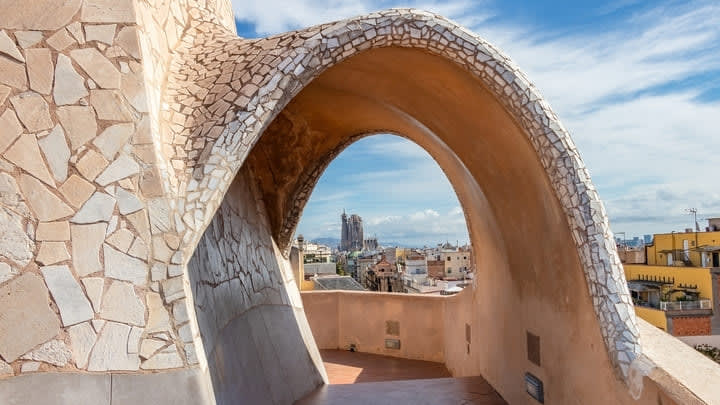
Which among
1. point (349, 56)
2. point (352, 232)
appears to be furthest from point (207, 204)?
point (352, 232)

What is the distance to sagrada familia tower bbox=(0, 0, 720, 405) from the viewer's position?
2.92 m

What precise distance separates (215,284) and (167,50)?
1768 millimetres

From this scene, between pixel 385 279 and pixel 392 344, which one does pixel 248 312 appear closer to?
pixel 392 344

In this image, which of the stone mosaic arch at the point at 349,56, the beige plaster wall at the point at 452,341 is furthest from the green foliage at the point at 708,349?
the stone mosaic arch at the point at 349,56

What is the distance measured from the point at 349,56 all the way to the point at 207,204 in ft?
4.62

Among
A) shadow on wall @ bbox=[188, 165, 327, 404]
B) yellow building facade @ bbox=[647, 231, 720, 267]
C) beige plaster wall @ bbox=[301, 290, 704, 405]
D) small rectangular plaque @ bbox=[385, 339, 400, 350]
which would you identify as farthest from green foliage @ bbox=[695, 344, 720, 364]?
yellow building facade @ bbox=[647, 231, 720, 267]

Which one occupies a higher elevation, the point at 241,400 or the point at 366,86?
the point at 366,86

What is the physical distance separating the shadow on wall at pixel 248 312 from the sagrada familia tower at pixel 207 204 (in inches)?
1.2

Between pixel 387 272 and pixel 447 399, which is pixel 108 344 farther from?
pixel 387 272

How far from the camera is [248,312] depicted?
5.05 m

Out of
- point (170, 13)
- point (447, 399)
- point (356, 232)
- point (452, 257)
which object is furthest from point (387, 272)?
point (356, 232)

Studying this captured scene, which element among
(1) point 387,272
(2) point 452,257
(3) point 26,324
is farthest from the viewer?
(2) point 452,257

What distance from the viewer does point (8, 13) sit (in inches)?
121

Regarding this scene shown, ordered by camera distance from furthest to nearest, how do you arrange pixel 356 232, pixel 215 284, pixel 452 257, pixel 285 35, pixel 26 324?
1. pixel 356 232
2. pixel 452 257
3. pixel 215 284
4. pixel 285 35
5. pixel 26 324
